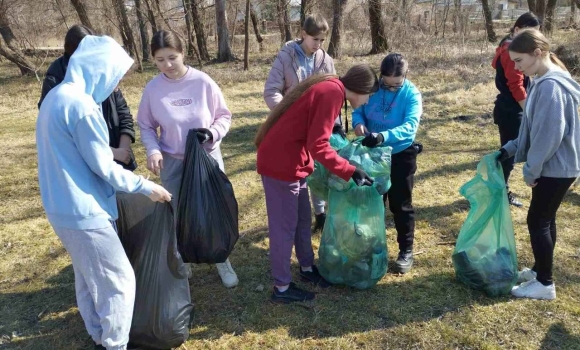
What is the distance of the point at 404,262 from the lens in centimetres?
303

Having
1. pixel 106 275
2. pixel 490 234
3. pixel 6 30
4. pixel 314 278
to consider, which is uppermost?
pixel 6 30

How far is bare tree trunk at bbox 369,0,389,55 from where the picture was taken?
43.4 ft

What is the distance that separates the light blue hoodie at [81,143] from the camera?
5.72 feet

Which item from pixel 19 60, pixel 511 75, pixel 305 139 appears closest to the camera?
pixel 305 139

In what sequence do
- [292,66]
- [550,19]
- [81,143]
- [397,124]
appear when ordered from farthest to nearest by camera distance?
1. [550,19]
2. [292,66]
3. [397,124]
4. [81,143]

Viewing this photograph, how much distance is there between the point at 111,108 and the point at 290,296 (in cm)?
146

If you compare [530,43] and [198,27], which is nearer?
[530,43]

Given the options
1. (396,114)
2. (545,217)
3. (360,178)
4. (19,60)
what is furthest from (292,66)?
(19,60)

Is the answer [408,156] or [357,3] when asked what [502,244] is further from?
[357,3]

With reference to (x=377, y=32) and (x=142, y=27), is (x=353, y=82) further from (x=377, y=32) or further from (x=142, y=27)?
(x=142, y=27)

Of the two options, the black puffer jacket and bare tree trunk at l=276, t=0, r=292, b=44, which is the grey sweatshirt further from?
bare tree trunk at l=276, t=0, r=292, b=44

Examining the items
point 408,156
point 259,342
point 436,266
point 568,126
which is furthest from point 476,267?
point 259,342

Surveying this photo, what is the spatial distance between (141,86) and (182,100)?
818cm

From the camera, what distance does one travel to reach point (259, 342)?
8.07 ft
